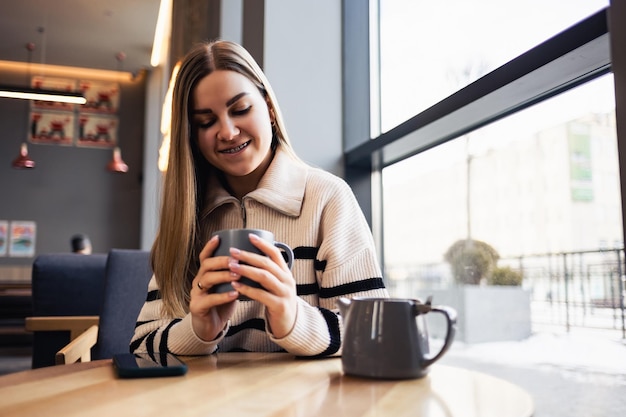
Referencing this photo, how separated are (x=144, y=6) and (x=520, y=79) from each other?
5670 millimetres

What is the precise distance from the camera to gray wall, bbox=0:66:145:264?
25.2 ft

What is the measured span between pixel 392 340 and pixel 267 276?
20 centimetres

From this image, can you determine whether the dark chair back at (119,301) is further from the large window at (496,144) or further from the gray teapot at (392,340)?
the gray teapot at (392,340)

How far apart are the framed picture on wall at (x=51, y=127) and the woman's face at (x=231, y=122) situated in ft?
24.2

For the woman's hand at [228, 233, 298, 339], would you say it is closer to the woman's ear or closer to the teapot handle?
the teapot handle

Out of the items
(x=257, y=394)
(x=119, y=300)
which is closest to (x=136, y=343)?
(x=257, y=394)

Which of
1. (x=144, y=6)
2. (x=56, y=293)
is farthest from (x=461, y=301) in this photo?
(x=144, y=6)

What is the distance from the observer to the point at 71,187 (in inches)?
311

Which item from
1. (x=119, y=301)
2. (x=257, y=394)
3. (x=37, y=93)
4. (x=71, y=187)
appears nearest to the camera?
(x=257, y=394)

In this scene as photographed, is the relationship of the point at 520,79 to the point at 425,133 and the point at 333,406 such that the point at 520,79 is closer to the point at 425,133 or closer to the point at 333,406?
the point at 425,133

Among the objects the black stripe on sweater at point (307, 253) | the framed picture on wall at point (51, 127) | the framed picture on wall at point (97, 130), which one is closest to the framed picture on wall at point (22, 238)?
the framed picture on wall at point (51, 127)

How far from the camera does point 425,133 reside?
175cm

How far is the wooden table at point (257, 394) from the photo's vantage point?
24.6 inches

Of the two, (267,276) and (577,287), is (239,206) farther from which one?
(577,287)
